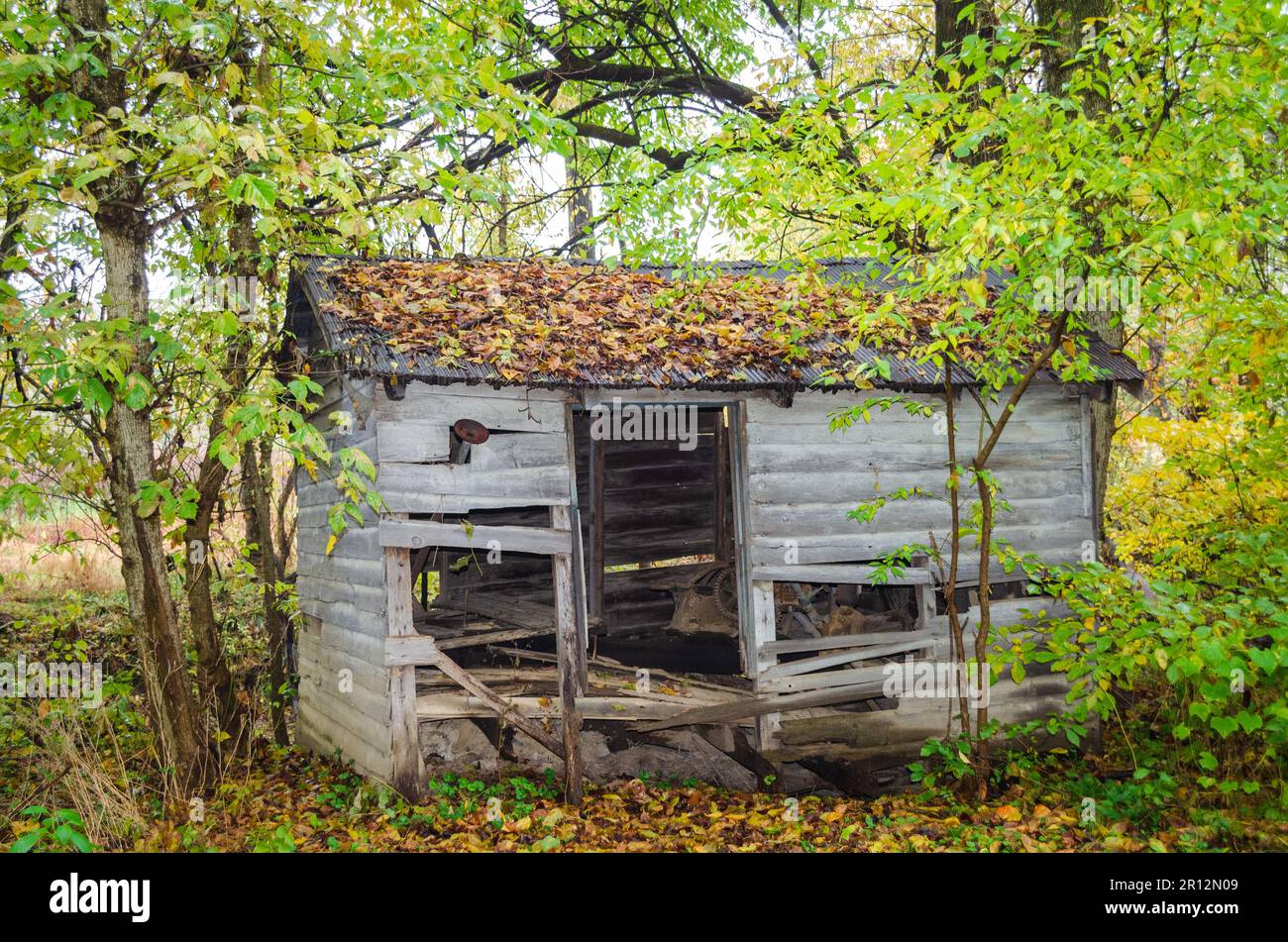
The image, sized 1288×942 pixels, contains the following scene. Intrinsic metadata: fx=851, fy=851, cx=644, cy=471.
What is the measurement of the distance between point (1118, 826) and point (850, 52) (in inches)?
531

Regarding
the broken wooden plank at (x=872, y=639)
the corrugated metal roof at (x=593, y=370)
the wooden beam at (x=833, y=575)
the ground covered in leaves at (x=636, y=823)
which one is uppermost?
the corrugated metal roof at (x=593, y=370)

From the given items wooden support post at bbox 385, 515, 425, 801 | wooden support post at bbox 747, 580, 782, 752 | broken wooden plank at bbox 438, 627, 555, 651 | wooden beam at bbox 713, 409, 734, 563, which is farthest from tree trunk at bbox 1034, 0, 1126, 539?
wooden support post at bbox 385, 515, 425, 801

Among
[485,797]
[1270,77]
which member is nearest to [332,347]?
[485,797]

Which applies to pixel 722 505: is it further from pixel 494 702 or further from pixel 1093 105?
pixel 1093 105

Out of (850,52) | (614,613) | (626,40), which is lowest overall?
(614,613)

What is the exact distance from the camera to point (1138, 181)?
16.1 feet

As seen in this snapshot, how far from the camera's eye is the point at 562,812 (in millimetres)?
6781

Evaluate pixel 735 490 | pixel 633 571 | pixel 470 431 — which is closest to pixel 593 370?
pixel 470 431

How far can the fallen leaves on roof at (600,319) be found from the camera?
23.0 ft

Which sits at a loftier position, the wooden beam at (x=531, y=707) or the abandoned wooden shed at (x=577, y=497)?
the abandoned wooden shed at (x=577, y=497)

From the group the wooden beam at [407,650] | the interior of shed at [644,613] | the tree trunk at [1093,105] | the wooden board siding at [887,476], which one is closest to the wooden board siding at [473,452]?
the interior of shed at [644,613]

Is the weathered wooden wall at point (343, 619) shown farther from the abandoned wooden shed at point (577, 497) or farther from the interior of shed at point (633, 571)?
the interior of shed at point (633, 571)

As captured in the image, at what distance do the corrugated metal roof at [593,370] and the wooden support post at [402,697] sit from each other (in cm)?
156

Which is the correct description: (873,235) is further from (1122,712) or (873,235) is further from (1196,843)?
(1122,712)
